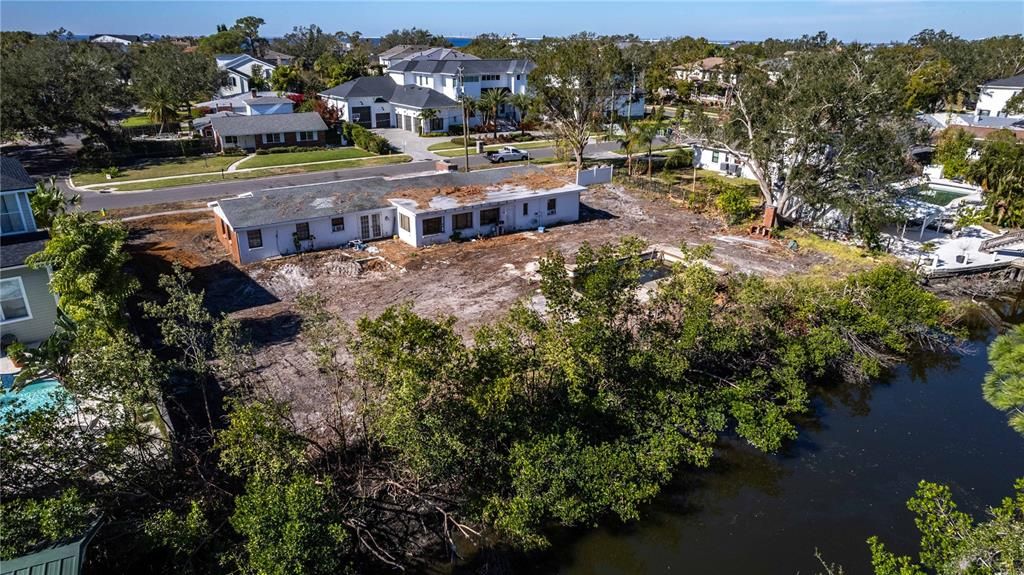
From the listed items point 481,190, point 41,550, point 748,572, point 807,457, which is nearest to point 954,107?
point 481,190

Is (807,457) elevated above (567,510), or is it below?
below

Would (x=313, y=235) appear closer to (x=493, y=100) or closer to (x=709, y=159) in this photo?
(x=709, y=159)

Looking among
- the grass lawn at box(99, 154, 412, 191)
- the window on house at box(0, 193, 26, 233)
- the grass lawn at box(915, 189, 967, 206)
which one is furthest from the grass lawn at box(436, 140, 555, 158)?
the window on house at box(0, 193, 26, 233)

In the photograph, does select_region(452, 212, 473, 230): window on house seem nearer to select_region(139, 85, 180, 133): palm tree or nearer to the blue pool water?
the blue pool water

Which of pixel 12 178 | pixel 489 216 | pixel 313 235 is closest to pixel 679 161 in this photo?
pixel 489 216

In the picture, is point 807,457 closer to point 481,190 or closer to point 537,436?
point 537,436

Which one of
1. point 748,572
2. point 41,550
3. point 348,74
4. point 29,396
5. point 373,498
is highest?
point 348,74

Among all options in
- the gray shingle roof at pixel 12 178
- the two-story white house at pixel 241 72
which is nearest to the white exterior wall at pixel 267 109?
the two-story white house at pixel 241 72

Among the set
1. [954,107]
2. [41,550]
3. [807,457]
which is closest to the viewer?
[41,550]
